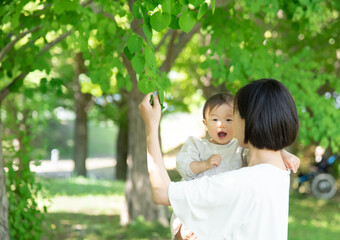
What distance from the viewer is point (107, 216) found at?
984 cm

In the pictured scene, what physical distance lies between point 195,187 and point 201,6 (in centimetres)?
94

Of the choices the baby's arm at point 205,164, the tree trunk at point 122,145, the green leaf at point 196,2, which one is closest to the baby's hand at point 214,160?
the baby's arm at point 205,164

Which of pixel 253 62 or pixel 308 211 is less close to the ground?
pixel 253 62

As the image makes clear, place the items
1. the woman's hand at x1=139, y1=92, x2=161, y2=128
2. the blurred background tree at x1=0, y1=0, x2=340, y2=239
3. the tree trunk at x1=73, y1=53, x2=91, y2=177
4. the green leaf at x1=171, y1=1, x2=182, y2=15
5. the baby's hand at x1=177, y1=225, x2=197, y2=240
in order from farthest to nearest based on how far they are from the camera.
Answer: the tree trunk at x1=73, y1=53, x2=91, y2=177 < the baby's hand at x1=177, y1=225, x2=197, y2=240 < the blurred background tree at x1=0, y1=0, x2=340, y2=239 < the green leaf at x1=171, y1=1, x2=182, y2=15 < the woman's hand at x1=139, y1=92, x2=161, y2=128

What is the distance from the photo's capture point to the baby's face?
9.11 ft

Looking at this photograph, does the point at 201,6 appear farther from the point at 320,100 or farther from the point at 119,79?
the point at 320,100

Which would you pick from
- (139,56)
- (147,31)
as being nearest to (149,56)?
(139,56)

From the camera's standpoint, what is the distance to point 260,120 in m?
1.92

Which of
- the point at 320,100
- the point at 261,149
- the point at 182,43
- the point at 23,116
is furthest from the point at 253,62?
the point at 23,116

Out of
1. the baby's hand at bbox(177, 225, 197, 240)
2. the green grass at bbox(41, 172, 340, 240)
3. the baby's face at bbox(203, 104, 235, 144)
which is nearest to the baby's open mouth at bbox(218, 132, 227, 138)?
the baby's face at bbox(203, 104, 235, 144)

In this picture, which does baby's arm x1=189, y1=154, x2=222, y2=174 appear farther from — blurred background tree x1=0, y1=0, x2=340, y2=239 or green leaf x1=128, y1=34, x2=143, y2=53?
green leaf x1=128, y1=34, x2=143, y2=53

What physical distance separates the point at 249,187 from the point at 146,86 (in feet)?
2.62

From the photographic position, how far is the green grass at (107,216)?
7.90m

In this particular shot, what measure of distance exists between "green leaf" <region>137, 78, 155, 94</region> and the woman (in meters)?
0.47
